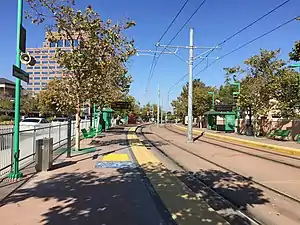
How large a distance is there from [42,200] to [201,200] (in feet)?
10.6

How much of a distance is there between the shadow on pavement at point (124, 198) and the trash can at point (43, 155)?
0.52 meters

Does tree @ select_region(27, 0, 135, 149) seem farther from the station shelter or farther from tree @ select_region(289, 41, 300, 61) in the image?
the station shelter

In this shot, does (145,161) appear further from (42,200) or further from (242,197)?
(42,200)

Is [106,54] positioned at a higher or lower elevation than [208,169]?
higher

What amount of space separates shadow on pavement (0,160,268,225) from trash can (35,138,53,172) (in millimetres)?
525

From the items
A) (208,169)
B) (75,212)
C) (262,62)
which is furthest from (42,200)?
(262,62)

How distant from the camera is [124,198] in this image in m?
7.30

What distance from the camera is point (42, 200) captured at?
698cm

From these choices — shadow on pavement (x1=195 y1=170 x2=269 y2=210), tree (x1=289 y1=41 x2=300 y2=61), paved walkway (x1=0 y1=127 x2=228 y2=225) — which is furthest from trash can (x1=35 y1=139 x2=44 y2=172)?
tree (x1=289 y1=41 x2=300 y2=61)

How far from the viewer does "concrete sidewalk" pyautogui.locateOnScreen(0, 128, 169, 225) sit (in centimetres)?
577

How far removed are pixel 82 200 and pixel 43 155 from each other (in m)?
3.92


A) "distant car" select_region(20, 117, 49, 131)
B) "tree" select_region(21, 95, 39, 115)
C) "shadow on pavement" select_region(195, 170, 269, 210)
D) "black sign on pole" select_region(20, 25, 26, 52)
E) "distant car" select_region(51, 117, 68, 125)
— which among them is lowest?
"shadow on pavement" select_region(195, 170, 269, 210)

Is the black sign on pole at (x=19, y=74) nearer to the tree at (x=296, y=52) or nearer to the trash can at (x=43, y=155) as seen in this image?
the trash can at (x=43, y=155)

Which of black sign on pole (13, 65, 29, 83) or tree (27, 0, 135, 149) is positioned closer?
black sign on pole (13, 65, 29, 83)
